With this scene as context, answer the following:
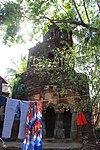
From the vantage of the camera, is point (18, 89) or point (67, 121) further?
point (18, 89)

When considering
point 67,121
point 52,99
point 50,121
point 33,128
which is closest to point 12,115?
point 33,128

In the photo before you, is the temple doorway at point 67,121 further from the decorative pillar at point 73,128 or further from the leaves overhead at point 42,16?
the leaves overhead at point 42,16

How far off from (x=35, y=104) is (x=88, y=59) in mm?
3798

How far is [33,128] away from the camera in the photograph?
7.18 meters

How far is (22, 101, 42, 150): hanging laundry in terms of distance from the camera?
23.0ft

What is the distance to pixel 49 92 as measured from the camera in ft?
49.1

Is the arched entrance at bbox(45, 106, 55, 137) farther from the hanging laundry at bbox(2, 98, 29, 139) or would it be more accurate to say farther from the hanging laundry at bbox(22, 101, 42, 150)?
the hanging laundry at bbox(2, 98, 29, 139)

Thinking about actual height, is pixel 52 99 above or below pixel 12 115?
above

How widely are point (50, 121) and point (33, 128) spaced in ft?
28.8

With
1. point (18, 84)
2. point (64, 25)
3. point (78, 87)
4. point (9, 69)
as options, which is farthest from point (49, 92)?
point (9, 69)

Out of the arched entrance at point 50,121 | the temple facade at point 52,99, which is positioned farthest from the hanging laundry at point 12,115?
the arched entrance at point 50,121

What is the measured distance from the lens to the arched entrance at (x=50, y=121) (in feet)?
50.1

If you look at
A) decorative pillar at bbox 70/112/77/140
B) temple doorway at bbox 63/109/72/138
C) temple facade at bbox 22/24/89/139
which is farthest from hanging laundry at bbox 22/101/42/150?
temple doorway at bbox 63/109/72/138

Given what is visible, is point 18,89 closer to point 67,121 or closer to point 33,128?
point 67,121
